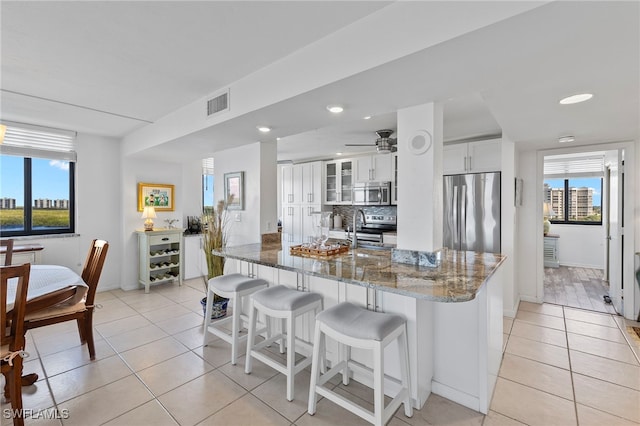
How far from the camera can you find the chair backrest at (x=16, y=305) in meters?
1.52

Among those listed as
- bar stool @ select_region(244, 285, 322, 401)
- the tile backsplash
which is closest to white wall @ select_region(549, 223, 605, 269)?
the tile backsplash

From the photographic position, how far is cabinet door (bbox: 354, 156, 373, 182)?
515cm

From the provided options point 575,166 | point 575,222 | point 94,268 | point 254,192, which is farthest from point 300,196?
point 575,222

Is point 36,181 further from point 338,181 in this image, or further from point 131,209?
point 338,181

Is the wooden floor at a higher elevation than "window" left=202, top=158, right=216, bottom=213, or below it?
below

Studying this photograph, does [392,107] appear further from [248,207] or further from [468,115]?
[248,207]

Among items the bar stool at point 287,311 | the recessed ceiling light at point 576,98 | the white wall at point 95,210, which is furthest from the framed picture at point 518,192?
the white wall at point 95,210

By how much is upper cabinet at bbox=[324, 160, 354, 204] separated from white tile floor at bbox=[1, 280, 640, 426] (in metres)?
3.28

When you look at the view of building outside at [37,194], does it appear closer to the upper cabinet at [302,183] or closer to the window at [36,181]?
the window at [36,181]

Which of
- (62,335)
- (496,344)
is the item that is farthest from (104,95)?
(496,344)

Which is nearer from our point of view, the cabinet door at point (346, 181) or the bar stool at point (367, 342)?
the bar stool at point (367, 342)

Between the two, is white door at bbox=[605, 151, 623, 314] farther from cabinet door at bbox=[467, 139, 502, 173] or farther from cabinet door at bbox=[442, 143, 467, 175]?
cabinet door at bbox=[442, 143, 467, 175]

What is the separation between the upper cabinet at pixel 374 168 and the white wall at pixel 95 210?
13.0 ft

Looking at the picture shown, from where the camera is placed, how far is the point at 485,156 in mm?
3836
